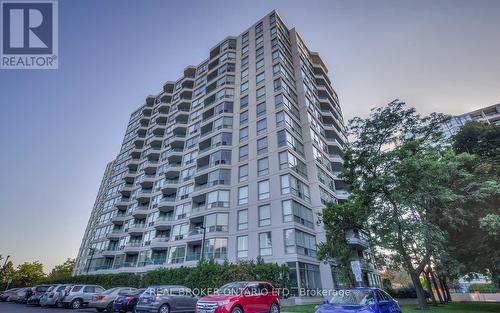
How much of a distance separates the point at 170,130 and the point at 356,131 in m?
38.5

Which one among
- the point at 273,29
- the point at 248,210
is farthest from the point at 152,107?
the point at 248,210

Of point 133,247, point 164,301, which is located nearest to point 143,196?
point 133,247

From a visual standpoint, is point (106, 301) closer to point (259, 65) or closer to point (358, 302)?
point (358, 302)

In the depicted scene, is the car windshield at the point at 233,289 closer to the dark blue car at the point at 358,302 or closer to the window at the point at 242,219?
the dark blue car at the point at 358,302

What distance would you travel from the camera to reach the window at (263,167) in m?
31.1

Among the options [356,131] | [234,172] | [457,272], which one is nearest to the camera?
[457,272]

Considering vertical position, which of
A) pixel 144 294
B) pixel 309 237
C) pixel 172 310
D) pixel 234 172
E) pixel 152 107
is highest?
pixel 152 107

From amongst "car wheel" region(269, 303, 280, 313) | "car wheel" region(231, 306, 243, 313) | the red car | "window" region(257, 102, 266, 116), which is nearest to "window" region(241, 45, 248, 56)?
"window" region(257, 102, 266, 116)

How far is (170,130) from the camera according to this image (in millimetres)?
52844

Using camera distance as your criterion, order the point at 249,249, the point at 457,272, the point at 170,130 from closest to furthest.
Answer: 1. the point at 457,272
2. the point at 249,249
3. the point at 170,130

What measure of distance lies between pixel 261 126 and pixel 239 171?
21.4 feet

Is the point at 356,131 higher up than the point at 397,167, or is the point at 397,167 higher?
the point at 356,131

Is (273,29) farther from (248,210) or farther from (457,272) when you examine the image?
(457,272)

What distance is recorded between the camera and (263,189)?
30156mm
